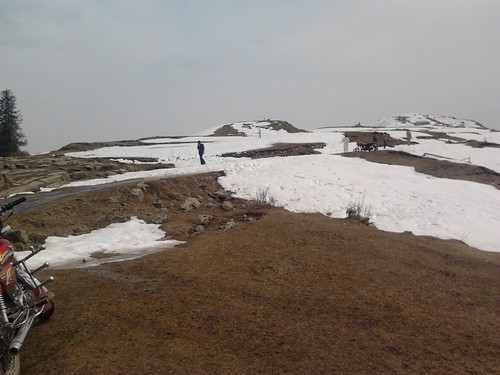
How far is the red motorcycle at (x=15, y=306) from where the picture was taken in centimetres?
402

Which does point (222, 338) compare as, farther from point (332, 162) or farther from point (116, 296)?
point (332, 162)

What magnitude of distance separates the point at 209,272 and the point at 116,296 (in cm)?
180

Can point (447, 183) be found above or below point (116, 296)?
below

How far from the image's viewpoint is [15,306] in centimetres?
457

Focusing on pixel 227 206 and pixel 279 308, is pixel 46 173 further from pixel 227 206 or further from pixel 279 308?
pixel 279 308

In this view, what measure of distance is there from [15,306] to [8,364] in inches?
29.1

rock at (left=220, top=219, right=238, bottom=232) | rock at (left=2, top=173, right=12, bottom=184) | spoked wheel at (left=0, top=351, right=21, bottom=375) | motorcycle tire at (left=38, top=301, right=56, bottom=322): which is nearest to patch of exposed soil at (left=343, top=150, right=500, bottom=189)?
rock at (left=220, top=219, right=238, bottom=232)

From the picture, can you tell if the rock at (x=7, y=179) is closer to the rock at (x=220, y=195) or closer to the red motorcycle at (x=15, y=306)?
the rock at (x=220, y=195)

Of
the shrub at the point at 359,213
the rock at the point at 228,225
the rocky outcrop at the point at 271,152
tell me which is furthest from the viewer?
the rocky outcrop at the point at 271,152

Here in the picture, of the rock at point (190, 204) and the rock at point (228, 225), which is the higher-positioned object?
the rock at point (190, 204)

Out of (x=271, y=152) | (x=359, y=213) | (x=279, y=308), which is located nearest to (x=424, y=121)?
(x=271, y=152)

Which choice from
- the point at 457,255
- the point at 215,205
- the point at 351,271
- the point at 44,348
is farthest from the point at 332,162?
the point at 44,348

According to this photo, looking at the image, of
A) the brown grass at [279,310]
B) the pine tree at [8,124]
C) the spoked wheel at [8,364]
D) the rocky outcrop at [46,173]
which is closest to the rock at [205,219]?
the brown grass at [279,310]

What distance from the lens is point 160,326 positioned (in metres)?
5.25
